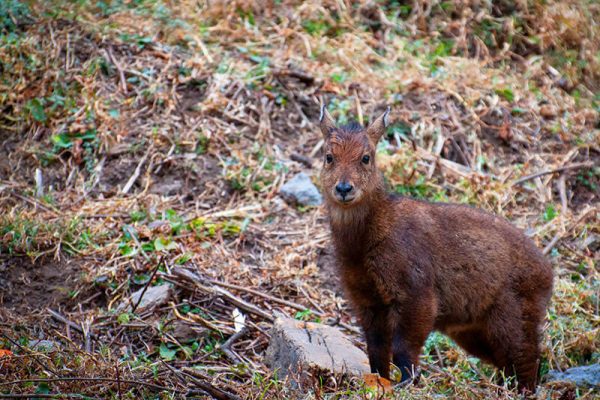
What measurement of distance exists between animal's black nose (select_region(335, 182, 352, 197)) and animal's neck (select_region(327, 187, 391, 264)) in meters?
0.36

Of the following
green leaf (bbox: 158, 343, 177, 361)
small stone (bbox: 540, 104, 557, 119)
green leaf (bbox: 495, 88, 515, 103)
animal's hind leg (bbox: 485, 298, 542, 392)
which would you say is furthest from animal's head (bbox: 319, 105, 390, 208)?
small stone (bbox: 540, 104, 557, 119)

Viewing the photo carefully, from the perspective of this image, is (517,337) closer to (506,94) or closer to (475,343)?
(475,343)

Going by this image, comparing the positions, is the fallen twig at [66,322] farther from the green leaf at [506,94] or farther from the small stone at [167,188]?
the green leaf at [506,94]

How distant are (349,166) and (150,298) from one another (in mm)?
2528

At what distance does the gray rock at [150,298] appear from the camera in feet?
26.4

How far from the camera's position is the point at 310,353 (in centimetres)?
654

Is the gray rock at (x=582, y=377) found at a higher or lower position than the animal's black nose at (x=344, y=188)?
lower

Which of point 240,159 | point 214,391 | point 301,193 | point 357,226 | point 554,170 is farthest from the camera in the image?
point 554,170

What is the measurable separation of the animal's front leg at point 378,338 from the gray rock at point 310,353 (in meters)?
0.11

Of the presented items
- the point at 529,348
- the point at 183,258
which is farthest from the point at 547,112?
the point at 183,258

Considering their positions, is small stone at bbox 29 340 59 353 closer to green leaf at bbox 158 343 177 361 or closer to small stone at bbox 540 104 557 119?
green leaf at bbox 158 343 177 361

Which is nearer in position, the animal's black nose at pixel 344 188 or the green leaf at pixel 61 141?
the animal's black nose at pixel 344 188

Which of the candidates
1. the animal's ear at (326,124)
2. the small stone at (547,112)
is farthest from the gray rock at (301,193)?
the small stone at (547,112)

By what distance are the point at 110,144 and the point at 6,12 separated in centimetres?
287
